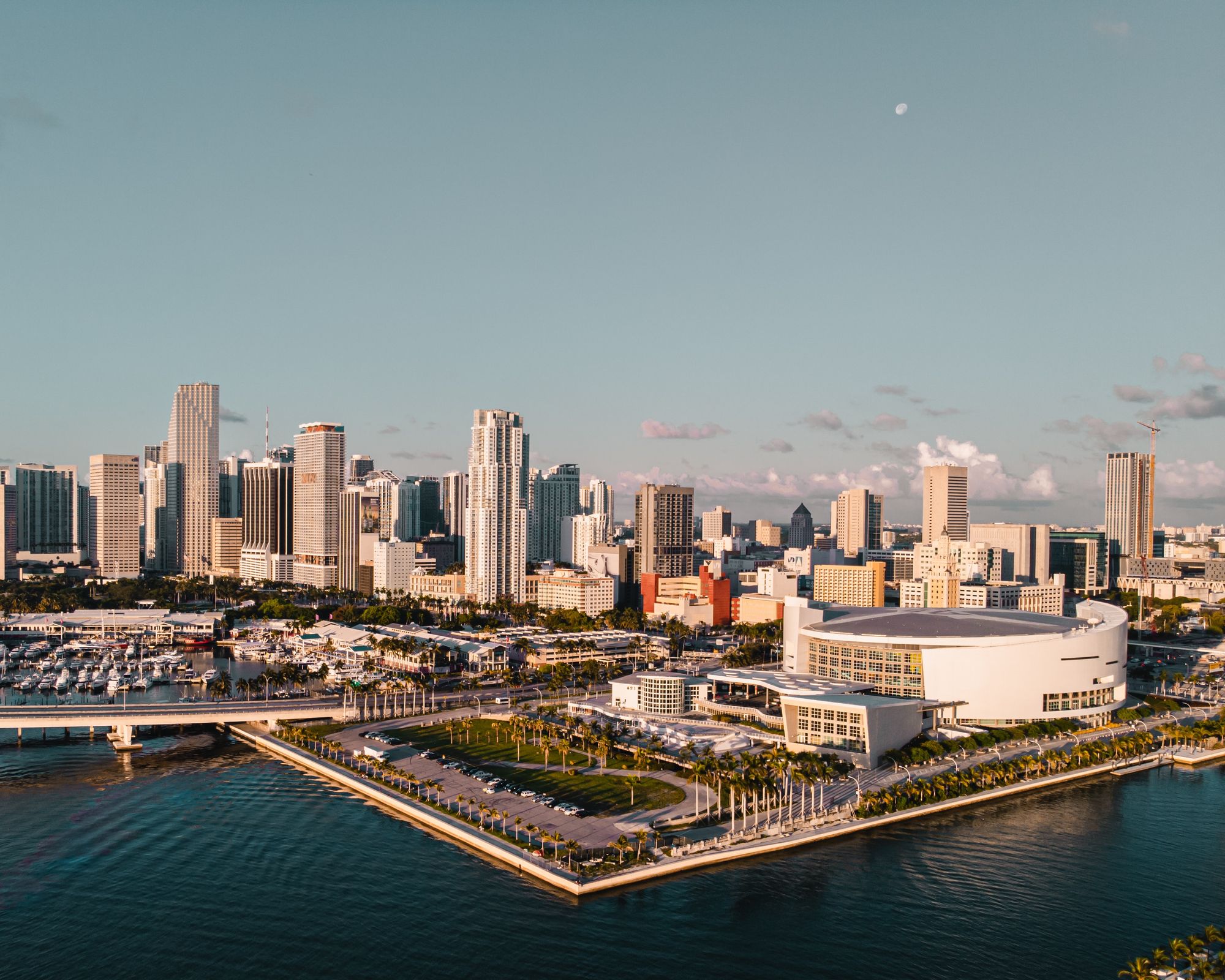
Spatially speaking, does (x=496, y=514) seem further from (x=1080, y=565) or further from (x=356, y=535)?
(x=1080, y=565)

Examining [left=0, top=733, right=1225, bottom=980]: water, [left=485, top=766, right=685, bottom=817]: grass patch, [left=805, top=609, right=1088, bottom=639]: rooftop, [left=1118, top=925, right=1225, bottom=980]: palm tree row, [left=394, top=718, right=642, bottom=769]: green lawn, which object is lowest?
[left=0, top=733, right=1225, bottom=980]: water

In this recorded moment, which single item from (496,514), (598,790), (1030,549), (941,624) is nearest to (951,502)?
(1030,549)

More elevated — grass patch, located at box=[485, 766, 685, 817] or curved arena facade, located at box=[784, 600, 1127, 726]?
curved arena facade, located at box=[784, 600, 1127, 726]

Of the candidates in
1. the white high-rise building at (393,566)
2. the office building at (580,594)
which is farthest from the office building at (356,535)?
the office building at (580,594)

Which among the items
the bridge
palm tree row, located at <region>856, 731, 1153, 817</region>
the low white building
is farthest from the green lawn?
palm tree row, located at <region>856, 731, 1153, 817</region>

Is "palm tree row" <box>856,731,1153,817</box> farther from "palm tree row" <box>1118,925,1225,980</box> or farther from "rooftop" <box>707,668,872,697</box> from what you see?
"palm tree row" <box>1118,925,1225,980</box>

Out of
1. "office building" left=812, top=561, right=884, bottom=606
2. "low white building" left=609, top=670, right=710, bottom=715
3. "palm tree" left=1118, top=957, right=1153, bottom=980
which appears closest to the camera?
"palm tree" left=1118, top=957, right=1153, bottom=980

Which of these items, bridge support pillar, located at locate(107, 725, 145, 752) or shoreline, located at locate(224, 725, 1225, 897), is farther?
bridge support pillar, located at locate(107, 725, 145, 752)
